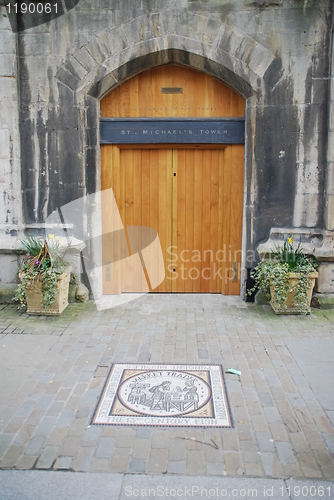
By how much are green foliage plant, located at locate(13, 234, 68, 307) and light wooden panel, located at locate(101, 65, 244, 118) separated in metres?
2.32

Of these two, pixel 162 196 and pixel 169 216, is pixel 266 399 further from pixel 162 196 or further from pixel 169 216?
pixel 162 196

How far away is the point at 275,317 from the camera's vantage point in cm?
564

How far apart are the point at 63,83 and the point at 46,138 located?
31.9 inches

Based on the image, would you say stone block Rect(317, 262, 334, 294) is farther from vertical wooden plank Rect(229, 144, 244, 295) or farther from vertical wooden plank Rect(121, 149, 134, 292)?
vertical wooden plank Rect(121, 149, 134, 292)

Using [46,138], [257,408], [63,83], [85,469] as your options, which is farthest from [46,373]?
[63,83]

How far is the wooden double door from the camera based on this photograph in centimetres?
643

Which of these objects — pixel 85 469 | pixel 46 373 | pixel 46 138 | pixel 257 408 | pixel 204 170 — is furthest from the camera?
pixel 204 170

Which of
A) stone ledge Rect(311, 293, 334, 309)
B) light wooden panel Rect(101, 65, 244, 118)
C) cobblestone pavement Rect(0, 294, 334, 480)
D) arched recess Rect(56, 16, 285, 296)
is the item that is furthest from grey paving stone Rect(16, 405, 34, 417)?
light wooden panel Rect(101, 65, 244, 118)

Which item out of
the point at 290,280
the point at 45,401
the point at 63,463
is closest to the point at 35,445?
the point at 63,463

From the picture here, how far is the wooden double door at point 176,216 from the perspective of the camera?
6434 millimetres

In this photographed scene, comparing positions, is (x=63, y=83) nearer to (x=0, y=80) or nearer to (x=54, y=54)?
(x=54, y=54)

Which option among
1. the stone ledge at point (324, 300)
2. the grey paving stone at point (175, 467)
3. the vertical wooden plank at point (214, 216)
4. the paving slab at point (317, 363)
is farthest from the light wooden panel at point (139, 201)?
the grey paving stone at point (175, 467)

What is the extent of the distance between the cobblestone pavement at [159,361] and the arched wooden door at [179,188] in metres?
0.68

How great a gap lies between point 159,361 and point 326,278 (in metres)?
3.03
